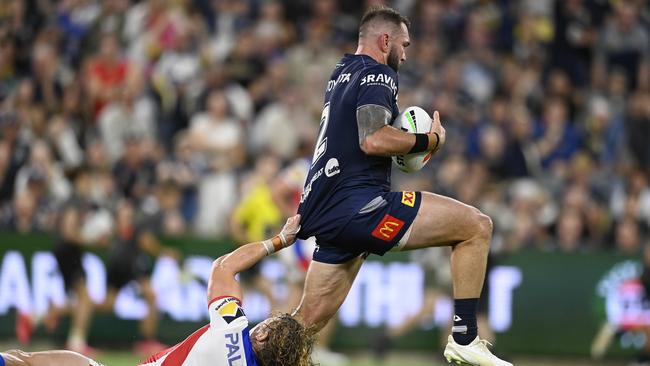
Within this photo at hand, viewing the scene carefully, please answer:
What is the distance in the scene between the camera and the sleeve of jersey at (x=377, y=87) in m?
8.95

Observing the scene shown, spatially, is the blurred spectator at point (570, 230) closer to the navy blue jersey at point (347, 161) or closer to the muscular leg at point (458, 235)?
the muscular leg at point (458, 235)

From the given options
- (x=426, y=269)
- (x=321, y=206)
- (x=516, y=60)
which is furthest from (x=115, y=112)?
(x=321, y=206)

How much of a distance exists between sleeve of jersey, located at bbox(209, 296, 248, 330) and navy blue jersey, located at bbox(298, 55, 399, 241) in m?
1.25

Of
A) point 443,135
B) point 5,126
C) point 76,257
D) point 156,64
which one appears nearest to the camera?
point 443,135

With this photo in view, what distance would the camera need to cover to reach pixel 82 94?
18.6 meters

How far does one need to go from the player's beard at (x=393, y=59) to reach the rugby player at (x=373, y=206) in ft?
0.04

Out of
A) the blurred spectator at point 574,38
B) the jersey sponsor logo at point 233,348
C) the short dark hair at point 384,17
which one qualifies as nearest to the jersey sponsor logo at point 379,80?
the short dark hair at point 384,17

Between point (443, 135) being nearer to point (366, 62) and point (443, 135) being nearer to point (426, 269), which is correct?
point (366, 62)

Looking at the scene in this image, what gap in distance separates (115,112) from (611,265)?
7144 millimetres

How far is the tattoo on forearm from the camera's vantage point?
888 cm

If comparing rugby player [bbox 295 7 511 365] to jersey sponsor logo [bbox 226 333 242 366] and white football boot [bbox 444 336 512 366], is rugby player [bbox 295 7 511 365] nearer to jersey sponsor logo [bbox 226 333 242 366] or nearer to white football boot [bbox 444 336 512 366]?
white football boot [bbox 444 336 512 366]

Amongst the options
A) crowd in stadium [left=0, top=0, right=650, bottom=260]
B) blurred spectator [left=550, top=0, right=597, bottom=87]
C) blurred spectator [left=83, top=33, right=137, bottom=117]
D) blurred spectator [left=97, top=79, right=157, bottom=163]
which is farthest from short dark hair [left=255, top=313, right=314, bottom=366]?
blurred spectator [left=550, top=0, right=597, bottom=87]

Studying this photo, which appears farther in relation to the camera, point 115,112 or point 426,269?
point 115,112

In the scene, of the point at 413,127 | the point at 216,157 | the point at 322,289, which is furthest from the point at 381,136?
the point at 216,157
